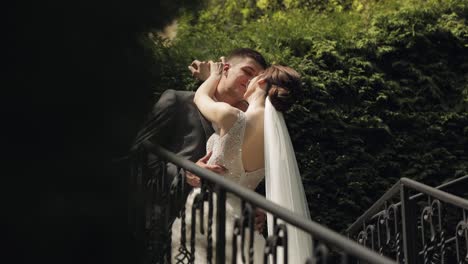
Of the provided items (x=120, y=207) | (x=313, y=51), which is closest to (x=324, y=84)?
(x=313, y=51)

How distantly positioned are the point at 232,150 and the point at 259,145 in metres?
0.21

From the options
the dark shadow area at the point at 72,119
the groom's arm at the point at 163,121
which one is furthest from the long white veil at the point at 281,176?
the dark shadow area at the point at 72,119

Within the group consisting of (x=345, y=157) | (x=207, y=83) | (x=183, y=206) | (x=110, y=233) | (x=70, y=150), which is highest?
(x=345, y=157)

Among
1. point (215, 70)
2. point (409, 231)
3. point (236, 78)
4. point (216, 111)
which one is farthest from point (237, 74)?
point (409, 231)

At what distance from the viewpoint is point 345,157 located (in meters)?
9.52

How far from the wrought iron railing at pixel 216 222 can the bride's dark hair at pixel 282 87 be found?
A: 87 centimetres

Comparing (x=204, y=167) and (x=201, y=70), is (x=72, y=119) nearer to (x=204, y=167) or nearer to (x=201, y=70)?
(x=204, y=167)

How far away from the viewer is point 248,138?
19.0 feet

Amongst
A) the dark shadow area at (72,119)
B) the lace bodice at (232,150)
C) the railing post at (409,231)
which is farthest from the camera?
the railing post at (409,231)

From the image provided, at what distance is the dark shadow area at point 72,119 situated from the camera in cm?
313

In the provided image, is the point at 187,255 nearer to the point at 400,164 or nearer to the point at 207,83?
the point at 207,83

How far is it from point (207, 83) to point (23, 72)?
2.78 metres

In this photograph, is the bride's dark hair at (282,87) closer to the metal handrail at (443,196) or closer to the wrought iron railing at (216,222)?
the wrought iron railing at (216,222)

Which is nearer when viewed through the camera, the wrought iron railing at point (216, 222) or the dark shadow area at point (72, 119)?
the dark shadow area at point (72, 119)
